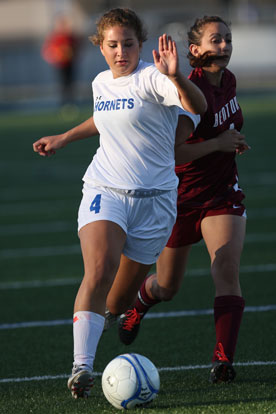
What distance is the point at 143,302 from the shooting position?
6.51 metres

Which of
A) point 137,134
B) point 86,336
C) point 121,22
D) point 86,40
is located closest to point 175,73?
point 137,134

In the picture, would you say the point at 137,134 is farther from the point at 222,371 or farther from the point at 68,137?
the point at 222,371

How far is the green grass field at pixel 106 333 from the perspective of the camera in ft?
16.3

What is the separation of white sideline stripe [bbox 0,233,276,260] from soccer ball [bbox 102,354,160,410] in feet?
18.6

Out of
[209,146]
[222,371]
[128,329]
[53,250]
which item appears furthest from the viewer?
[53,250]

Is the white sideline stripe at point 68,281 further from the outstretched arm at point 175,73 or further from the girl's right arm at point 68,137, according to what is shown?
the outstretched arm at point 175,73

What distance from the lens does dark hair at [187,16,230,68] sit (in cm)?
558

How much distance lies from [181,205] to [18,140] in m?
17.3

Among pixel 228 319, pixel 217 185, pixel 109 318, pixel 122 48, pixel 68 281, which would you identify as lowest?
pixel 68 281

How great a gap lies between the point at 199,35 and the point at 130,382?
2.27 m

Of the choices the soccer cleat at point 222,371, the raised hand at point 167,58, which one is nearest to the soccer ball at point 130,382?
the soccer cleat at point 222,371

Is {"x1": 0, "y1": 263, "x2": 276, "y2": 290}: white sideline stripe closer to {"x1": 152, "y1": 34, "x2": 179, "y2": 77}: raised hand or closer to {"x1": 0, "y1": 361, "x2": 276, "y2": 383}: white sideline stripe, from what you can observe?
{"x1": 0, "y1": 361, "x2": 276, "y2": 383}: white sideline stripe

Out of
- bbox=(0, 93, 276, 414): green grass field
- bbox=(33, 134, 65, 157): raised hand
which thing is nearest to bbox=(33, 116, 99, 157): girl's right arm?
bbox=(33, 134, 65, 157): raised hand

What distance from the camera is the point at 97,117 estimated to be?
529cm
